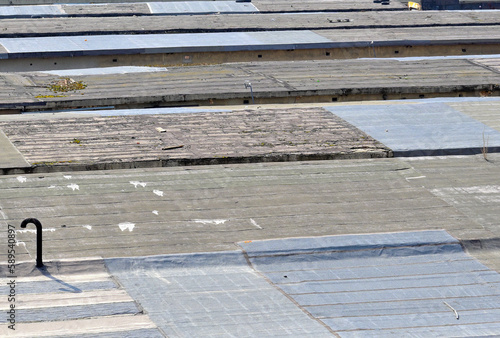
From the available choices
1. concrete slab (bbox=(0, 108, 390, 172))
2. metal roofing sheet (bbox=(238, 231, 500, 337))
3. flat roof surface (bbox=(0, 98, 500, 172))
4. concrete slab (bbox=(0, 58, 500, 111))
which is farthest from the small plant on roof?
metal roofing sheet (bbox=(238, 231, 500, 337))

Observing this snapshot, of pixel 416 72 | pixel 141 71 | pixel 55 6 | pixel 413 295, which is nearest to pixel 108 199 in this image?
pixel 413 295

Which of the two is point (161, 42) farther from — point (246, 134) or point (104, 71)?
point (246, 134)

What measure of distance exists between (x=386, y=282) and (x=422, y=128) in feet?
25.7

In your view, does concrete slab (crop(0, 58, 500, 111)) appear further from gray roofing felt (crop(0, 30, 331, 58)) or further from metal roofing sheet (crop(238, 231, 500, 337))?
metal roofing sheet (crop(238, 231, 500, 337))

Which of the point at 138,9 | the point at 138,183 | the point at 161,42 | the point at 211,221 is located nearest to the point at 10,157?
the point at 138,183

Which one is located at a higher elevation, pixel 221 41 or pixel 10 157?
pixel 221 41

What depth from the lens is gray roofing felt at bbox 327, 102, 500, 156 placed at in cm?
1717

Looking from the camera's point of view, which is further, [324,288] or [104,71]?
[104,71]

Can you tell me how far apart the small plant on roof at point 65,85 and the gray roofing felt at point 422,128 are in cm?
790

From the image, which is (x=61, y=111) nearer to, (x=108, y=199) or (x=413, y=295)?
(x=108, y=199)

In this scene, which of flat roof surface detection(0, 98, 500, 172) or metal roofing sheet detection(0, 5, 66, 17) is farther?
metal roofing sheet detection(0, 5, 66, 17)

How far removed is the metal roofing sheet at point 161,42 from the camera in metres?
30.5

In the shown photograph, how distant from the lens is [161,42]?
1256 inches

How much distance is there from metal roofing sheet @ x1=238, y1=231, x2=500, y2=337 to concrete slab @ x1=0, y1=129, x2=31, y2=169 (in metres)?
5.33
